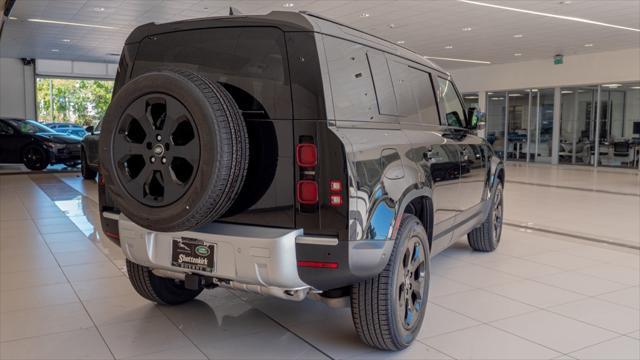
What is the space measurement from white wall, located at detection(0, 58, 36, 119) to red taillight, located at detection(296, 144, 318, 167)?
75.5 feet

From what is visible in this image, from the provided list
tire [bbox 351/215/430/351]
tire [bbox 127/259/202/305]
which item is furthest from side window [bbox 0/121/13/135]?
tire [bbox 351/215/430/351]

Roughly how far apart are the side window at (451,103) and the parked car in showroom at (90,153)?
6.74m

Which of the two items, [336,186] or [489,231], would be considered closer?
[336,186]

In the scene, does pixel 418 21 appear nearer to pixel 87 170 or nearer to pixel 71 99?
pixel 87 170

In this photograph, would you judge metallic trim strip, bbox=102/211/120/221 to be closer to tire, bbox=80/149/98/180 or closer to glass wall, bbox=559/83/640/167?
tire, bbox=80/149/98/180

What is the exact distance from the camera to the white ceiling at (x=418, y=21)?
10.8m

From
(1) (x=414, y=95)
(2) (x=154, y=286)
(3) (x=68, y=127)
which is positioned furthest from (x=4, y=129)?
(1) (x=414, y=95)

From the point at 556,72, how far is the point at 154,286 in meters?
18.2

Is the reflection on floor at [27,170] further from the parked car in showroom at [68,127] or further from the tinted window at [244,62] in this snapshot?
the tinted window at [244,62]

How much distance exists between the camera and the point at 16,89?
21781 millimetres

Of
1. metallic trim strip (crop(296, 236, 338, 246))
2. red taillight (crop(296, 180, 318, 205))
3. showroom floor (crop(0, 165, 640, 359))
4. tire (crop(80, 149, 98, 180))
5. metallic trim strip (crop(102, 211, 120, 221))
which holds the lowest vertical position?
showroom floor (crop(0, 165, 640, 359))

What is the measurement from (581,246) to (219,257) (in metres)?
4.56

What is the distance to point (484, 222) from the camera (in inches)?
203

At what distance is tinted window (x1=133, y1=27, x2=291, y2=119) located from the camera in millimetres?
2541
